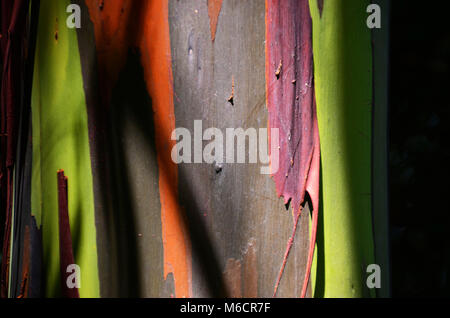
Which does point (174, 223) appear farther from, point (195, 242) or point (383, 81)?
point (383, 81)

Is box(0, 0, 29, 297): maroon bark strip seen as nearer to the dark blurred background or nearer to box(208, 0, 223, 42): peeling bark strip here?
box(208, 0, 223, 42): peeling bark strip

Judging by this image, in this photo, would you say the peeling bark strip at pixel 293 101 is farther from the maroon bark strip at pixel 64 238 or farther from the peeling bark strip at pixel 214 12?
the maroon bark strip at pixel 64 238

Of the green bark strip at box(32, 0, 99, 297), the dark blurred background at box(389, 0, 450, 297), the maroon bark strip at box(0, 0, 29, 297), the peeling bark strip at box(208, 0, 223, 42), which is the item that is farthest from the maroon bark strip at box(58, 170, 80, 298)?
the dark blurred background at box(389, 0, 450, 297)

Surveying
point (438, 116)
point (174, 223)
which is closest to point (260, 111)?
point (174, 223)

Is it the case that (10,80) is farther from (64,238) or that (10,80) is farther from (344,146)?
(344,146)

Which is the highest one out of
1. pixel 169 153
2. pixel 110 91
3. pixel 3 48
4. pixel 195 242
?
pixel 3 48
